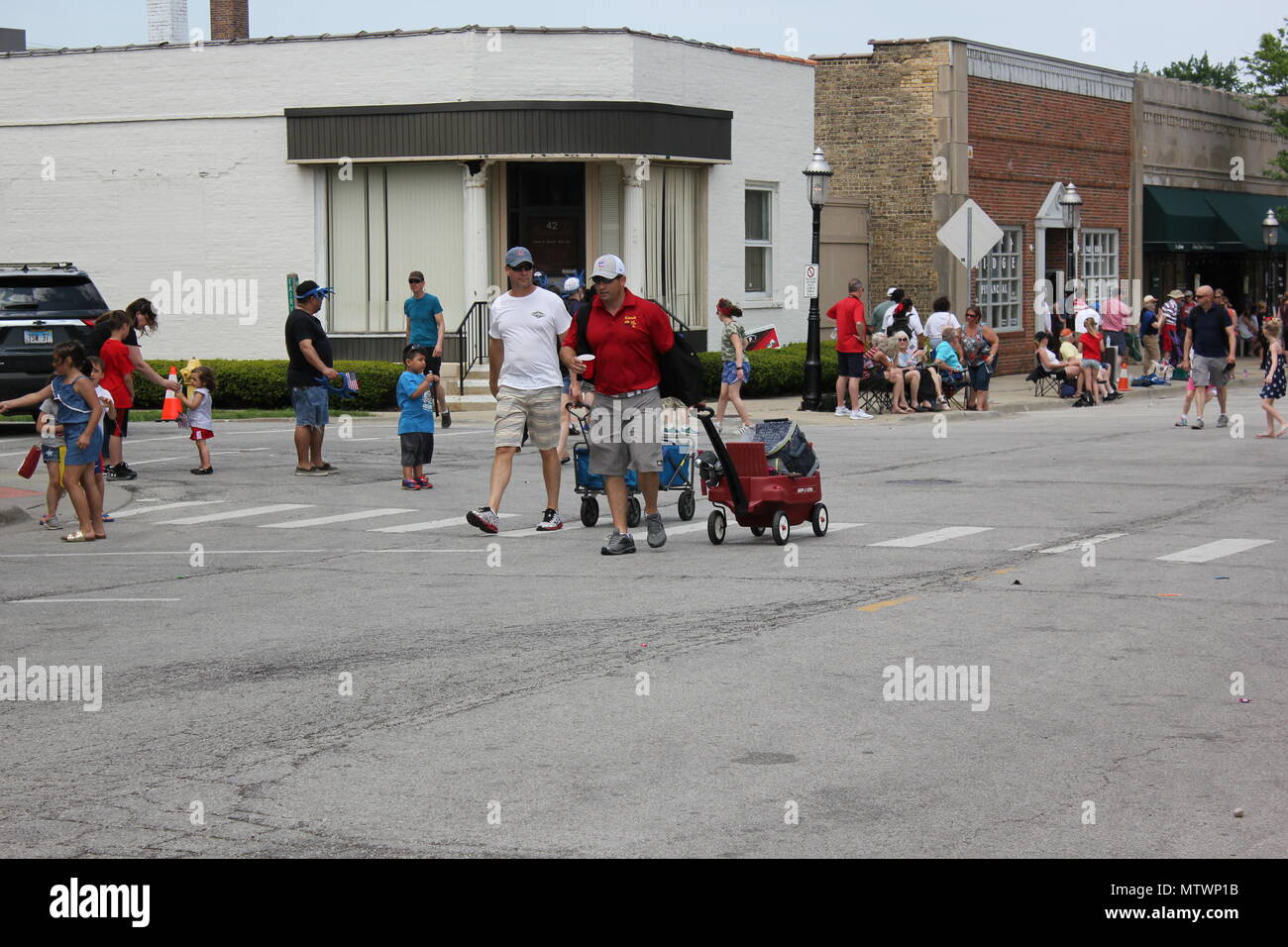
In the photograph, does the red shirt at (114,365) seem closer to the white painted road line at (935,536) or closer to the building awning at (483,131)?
the white painted road line at (935,536)

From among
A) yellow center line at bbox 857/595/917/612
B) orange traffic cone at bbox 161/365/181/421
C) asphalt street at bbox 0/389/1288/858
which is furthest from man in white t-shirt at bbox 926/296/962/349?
yellow center line at bbox 857/595/917/612

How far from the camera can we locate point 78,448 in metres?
13.6

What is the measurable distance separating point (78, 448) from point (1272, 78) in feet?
137

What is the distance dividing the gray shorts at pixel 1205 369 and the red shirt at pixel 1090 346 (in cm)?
664

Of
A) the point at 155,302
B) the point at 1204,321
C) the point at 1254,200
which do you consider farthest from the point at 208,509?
the point at 1254,200

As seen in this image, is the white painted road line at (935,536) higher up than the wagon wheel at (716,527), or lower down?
lower down

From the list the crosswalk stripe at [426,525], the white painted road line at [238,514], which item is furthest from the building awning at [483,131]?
the crosswalk stripe at [426,525]

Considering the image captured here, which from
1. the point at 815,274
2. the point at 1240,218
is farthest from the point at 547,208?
the point at 1240,218

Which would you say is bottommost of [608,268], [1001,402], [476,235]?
[1001,402]

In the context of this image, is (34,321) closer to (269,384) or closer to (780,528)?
(269,384)

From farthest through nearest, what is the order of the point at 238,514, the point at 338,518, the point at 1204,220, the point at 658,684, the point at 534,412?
the point at 1204,220
the point at 238,514
the point at 338,518
the point at 534,412
the point at 658,684

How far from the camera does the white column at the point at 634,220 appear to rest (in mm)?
29234

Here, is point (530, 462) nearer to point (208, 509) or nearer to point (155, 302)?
point (208, 509)

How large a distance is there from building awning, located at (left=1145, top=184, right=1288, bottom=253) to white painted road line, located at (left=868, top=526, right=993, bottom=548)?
33219 millimetres
